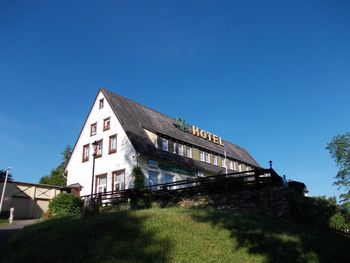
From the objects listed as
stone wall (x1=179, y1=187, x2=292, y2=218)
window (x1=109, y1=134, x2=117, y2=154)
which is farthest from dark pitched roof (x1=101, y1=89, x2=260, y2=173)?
stone wall (x1=179, y1=187, x2=292, y2=218)

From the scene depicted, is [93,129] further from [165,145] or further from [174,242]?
[174,242]

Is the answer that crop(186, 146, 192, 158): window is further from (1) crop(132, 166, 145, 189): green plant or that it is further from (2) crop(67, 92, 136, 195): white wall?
(1) crop(132, 166, 145, 189): green plant

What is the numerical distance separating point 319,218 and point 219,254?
31.7 ft

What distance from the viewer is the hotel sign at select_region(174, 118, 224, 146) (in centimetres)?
3841

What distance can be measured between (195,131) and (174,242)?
29.3 metres

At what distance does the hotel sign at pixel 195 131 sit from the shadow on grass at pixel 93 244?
2554 cm

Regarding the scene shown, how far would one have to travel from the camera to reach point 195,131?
3956 cm

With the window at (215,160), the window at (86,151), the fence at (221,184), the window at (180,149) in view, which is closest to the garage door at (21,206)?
the window at (86,151)

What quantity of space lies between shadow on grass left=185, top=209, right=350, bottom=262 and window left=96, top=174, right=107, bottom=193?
18229 mm

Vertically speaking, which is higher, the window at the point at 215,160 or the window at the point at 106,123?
the window at the point at 106,123

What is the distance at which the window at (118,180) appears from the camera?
2906 cm

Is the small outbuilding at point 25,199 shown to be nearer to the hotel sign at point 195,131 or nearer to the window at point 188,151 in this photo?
the window at point 188,151

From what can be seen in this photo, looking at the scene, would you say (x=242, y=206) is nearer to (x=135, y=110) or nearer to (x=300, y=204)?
(x=300, y=204)

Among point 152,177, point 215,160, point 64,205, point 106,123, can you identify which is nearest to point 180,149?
point 152,177
